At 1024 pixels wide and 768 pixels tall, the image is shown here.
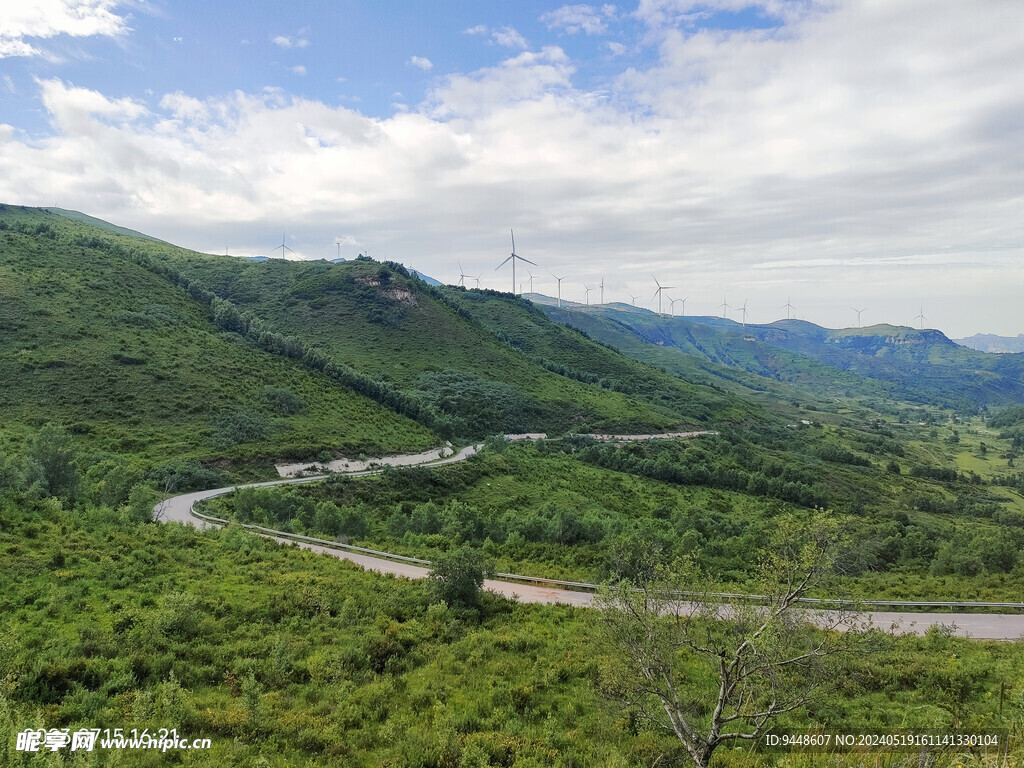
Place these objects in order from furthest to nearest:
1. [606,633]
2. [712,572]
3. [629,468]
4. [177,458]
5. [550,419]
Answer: [550,419] < [629,468] < [177,458] < [712,572] < [606,633]

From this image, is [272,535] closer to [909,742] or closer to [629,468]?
[909,742]

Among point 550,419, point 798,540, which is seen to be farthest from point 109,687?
point 550,419

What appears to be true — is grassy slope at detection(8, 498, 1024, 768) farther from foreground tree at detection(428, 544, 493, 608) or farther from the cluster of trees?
the cluster of trees

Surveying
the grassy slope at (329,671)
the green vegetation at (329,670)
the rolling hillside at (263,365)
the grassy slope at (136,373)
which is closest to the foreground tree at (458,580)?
the green vegetation at (329,670)

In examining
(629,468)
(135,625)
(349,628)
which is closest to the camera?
(135,625)

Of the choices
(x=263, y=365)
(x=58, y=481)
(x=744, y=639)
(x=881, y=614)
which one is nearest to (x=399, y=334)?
(x=263, y=365)

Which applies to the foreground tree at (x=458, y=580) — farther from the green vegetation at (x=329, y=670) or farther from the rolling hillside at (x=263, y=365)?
the rolling hillside at (x=263, y=365)

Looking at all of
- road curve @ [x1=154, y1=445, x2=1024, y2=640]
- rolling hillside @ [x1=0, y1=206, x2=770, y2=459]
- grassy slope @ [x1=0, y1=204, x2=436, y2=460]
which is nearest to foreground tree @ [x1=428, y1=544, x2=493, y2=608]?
road curve @ [x1=154, y1=445, x2=1024, y2=640]
